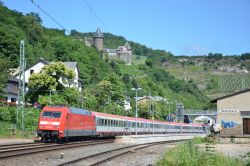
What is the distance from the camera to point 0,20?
463 feet

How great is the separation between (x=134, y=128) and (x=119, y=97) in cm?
4000

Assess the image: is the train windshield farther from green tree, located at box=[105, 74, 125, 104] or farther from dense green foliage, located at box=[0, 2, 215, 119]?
green tree, located at box=[105, 74, 125, 104]

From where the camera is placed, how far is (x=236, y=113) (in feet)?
145

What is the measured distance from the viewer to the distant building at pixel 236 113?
4394 cm

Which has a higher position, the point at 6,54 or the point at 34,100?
the point at 6,54

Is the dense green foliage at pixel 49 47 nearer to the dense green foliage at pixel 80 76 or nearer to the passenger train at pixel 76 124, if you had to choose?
the dense green foliage at pixel 80 76

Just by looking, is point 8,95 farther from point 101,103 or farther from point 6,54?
point 6,54

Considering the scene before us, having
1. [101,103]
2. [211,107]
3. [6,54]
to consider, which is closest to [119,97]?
[101,103]

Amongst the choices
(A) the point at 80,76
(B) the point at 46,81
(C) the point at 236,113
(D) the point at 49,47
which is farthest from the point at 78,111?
(D) the point at 49,47

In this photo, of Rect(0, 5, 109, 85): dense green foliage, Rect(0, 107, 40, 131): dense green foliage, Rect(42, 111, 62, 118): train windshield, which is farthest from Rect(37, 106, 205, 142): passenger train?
Rect(0, 5, 109, 85): dense green foliage

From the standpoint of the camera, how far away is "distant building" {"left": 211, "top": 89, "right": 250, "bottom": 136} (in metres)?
43.9

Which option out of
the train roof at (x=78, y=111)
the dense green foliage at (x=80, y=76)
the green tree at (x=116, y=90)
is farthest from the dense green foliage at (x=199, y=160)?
the green tree at (x=116, y=90)

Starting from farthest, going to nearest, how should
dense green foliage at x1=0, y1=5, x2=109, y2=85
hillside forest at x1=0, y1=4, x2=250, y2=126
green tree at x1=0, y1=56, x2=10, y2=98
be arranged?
Answer: dense green foliage at x1=0, y1=5, x2=109, y2=85
hillside forest at x1=0, y1=4, x2=250, y2=126
green tree at x1=0, y1=56, x2=10, y2=98

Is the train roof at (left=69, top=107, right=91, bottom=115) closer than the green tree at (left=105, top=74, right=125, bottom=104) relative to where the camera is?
Yes
